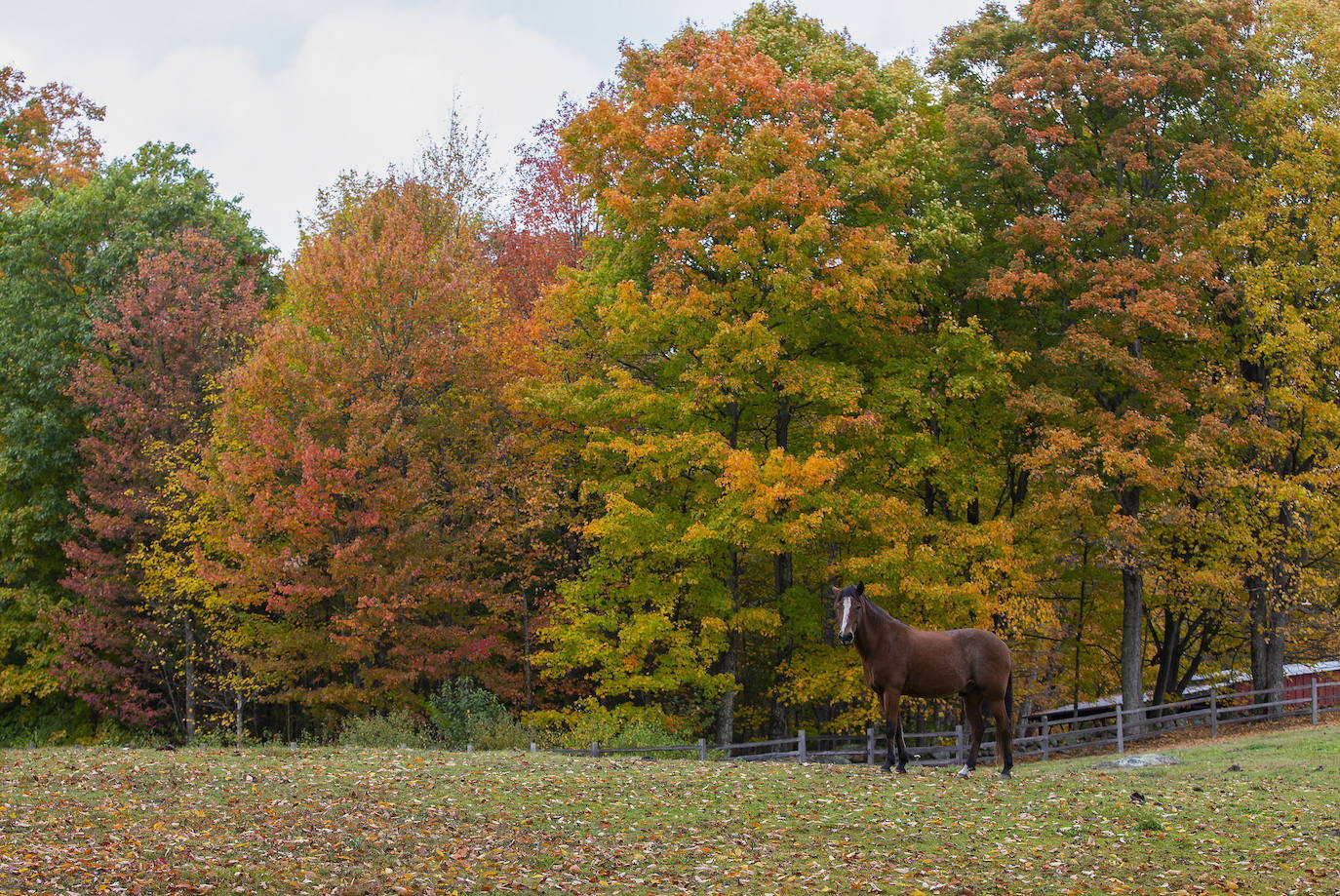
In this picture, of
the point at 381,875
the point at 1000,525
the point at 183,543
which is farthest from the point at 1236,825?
the point at 183,543

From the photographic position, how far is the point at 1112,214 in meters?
28.8

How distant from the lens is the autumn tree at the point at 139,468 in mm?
32281

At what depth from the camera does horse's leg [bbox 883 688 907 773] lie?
18.8m

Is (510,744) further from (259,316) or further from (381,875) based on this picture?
(259,316)


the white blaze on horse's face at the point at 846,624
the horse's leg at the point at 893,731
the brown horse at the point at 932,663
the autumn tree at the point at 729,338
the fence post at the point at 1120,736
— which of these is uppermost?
the autumn tree at the point at 729,338

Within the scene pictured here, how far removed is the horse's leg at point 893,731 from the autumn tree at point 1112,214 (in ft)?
36.7

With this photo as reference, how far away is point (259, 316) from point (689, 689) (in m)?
16.4

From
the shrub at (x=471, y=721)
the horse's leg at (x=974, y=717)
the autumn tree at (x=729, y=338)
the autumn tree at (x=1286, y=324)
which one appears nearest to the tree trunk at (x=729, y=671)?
the autumn tree at (x=729, y=338)

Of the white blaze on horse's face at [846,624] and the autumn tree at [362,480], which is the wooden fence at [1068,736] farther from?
the white blaze on horse's face at [846,624]

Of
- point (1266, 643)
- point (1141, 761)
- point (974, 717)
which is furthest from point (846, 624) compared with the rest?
point (1266, 643)

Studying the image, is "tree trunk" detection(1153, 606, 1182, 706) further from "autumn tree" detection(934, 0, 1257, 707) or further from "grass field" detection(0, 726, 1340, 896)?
"grass field" detection(0, 726, 1340, 896)

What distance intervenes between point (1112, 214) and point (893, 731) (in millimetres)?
15526

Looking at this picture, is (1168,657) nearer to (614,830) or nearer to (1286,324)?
(1286,324)

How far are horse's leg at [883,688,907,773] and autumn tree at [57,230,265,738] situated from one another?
64.1 ft
